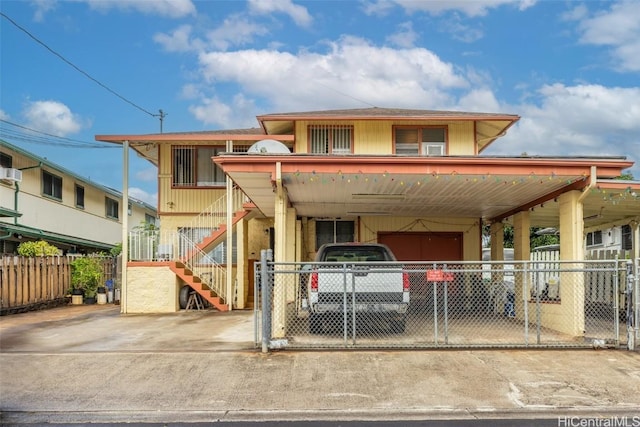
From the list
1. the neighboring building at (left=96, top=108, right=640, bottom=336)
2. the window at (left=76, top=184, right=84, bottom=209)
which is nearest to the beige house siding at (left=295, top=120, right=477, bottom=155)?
the neighboring building at (left=96, top=108, right=640, bottom=336)

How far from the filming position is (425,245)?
16.7 metres

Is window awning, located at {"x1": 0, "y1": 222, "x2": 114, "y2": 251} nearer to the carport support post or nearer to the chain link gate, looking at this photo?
the chain link gate

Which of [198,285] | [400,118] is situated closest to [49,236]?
[198,285]

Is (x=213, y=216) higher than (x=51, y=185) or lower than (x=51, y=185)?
lower

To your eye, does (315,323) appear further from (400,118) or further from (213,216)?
(213,216)

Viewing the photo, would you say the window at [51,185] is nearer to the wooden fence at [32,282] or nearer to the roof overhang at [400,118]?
the wooden fence at [32,282]

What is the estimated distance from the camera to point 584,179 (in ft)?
32.8

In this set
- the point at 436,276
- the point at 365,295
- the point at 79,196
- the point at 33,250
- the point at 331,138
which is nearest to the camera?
the point at 436,276

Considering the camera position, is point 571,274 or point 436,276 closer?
point 436,276

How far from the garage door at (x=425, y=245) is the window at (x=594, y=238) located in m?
7.16

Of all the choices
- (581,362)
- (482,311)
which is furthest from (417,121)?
(581,362)

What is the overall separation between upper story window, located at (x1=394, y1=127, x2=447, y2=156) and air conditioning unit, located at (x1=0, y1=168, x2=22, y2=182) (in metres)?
12.7

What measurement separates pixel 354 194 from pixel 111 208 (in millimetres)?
22036

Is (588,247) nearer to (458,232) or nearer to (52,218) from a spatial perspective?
(458,232)
